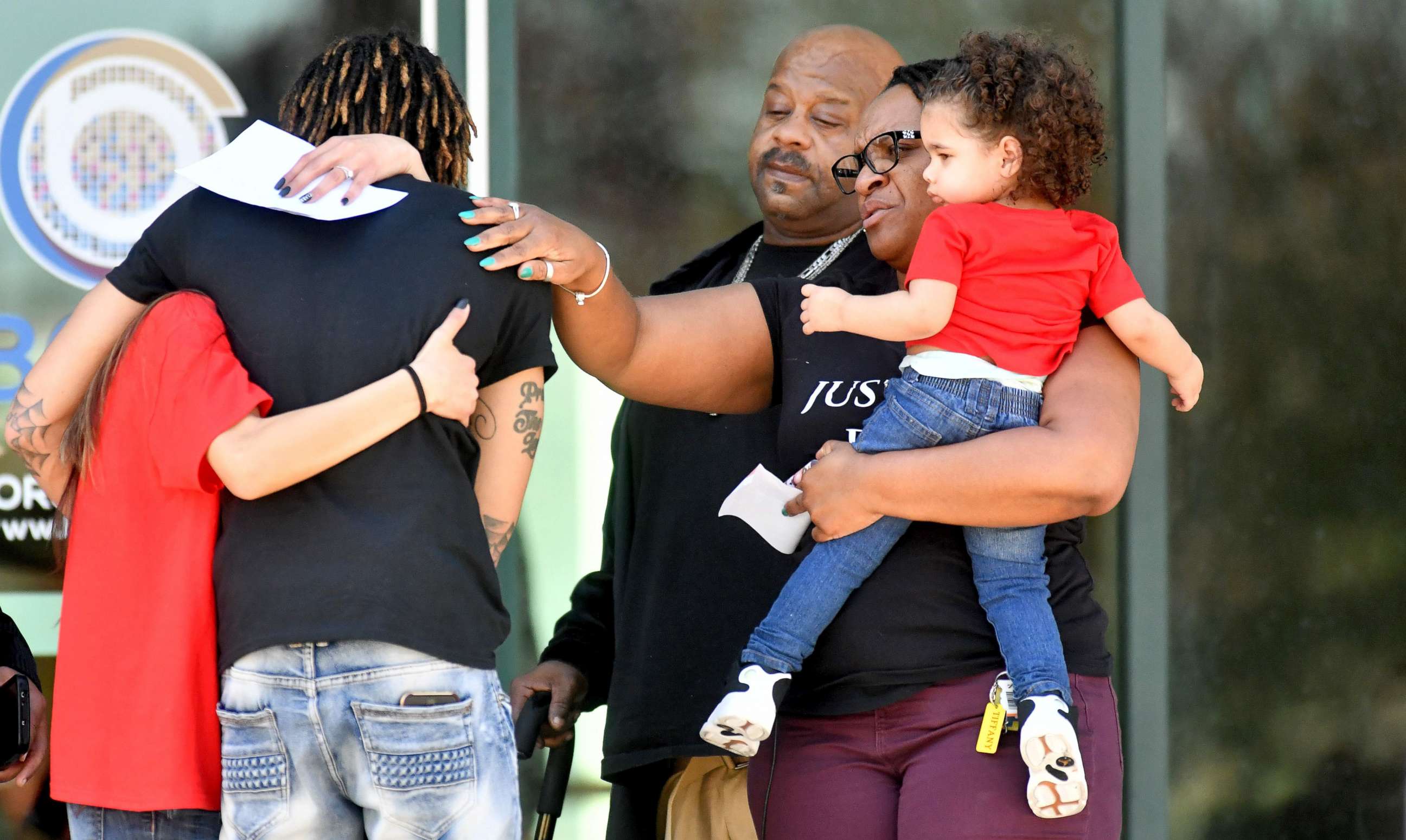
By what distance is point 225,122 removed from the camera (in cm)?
388

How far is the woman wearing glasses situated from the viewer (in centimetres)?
217

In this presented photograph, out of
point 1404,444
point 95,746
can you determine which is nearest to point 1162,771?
point 1404,444

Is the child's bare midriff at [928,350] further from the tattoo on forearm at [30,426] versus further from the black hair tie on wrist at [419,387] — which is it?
the tattoo on forearm at [30,426]

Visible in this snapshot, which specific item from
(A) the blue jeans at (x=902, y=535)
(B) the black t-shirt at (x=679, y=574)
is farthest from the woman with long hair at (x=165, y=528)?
(B) the black t-shirt at (x=679, y=574)

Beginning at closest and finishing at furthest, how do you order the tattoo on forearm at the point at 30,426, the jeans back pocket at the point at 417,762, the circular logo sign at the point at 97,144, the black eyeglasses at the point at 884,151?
the jeans back pocket at the point at 417,762 < the tattoo on forearm at the point at 30,426 < the black eyeglasses at the point at 884,151 < the circular logo sign at the point at 97,144

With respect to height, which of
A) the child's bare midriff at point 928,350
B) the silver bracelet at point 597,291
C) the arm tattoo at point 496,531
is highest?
the silver bracelet at point 597,291

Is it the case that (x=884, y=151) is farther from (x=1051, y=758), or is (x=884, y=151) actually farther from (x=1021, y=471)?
(x=1051, y=758)

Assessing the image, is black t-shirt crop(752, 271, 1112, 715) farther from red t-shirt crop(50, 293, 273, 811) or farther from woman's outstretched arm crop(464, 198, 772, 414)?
red t-shirt crop(50, 293, 273, 811)

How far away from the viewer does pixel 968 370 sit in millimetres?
2254

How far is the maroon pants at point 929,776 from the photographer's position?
2.16m

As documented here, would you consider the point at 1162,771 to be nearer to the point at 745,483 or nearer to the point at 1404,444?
the point at 1404,444

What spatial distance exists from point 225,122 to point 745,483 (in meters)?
2.12

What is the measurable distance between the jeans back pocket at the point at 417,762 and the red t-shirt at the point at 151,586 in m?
0.24

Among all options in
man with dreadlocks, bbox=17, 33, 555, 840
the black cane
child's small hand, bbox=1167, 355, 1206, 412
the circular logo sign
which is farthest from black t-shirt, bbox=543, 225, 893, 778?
the circular logo sign
